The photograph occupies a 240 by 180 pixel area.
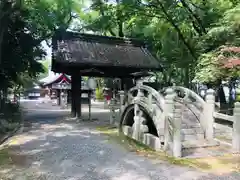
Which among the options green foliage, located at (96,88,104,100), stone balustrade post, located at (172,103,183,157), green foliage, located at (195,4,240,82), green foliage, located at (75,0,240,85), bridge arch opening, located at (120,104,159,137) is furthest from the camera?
green foliage, located at (96,88,104,100)

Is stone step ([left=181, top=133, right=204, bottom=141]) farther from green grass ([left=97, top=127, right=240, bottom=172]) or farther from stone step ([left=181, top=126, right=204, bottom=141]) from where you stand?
green grass ([left=97, top=127, right=240, bottom=172])

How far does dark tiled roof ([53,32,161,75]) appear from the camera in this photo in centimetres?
1363

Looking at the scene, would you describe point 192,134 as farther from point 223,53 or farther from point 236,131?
point 223,53

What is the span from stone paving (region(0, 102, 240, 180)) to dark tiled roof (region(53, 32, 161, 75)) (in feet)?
17.0

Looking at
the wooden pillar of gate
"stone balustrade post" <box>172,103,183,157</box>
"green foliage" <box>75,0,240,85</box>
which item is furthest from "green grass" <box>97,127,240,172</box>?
the wooden pillar of gate

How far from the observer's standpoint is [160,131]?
8148 mm

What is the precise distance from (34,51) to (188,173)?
13071 mm

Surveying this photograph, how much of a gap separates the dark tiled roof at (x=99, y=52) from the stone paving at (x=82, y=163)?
5182mm

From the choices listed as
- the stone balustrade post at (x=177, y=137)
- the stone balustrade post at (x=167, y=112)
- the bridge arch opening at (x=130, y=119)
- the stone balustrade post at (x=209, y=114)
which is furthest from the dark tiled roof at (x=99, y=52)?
the stone balustrade post at (x=177, y=137)

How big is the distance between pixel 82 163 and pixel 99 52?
30.2 feet

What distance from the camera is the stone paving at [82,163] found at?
5.87m

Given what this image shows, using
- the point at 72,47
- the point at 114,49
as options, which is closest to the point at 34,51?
the point at 72,47

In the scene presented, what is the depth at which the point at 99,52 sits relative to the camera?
15.0m

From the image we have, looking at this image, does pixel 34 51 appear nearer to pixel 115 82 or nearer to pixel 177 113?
pixel 177 113
